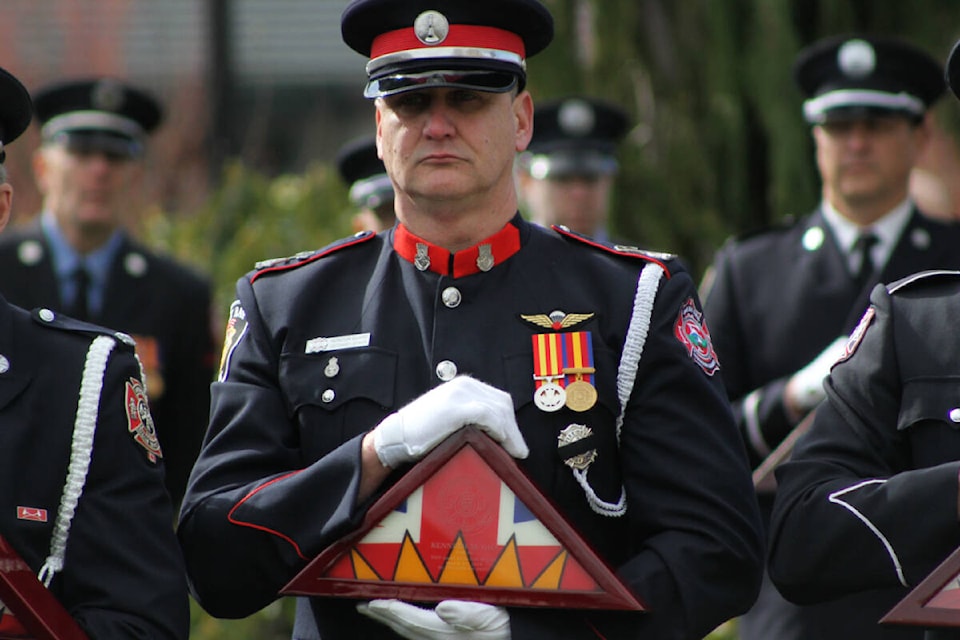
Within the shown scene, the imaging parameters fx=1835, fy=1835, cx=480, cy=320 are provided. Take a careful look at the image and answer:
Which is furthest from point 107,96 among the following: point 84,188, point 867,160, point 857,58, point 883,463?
point 883,463

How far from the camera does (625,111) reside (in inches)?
325

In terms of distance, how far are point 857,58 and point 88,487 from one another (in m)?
3.46

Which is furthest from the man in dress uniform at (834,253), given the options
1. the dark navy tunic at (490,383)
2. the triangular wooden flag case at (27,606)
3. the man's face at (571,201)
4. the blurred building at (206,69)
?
the blurred building at (206,69)

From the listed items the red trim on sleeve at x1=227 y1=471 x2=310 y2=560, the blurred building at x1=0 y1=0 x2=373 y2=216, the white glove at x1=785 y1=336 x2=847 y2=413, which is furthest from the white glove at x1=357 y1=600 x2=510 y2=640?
→ the blurred building at x1=0 y1=0 x2=373 y2=216

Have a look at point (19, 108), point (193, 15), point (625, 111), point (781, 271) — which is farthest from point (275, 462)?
point (193, 15)

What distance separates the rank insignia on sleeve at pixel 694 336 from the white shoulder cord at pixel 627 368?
0.07 m

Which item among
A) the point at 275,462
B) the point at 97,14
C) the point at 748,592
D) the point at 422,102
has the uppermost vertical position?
the point at 97,14

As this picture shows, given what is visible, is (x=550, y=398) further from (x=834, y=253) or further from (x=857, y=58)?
(x=857, y=58)

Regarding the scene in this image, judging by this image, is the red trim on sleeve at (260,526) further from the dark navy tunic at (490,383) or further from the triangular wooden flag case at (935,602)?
the triangular wooden flag case at (935,602)

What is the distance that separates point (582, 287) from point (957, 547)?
924 mm

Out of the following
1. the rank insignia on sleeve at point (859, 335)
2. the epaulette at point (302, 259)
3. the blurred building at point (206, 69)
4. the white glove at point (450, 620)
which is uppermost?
the blurred building at point (206, 69)

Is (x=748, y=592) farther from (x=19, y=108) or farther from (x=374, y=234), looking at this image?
(x=19, y=108)

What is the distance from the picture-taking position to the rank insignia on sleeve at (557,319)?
3.75m

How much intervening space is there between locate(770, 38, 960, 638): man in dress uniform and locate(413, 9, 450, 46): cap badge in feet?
3.52
